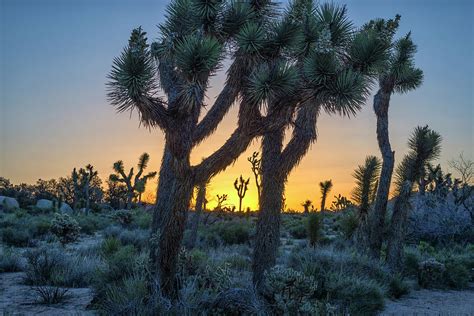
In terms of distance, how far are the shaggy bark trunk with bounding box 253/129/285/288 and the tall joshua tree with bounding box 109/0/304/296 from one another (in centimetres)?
120

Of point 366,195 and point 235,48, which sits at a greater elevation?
point 235,48

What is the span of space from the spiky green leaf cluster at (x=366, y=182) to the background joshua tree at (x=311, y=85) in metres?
6.04

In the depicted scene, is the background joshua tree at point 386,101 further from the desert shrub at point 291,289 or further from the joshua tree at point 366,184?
the desert shrub at point 291,289

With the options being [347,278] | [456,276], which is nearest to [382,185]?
[456,276]

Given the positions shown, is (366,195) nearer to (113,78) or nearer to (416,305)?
(416,305)

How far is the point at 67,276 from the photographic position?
1016 centimetres

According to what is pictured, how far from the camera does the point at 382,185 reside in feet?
44.8

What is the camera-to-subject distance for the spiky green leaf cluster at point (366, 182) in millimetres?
15109

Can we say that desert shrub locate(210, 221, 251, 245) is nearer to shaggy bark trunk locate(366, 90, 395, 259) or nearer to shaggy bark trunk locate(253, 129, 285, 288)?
shaggy bark trunk locate(366, 90, 395, 259)

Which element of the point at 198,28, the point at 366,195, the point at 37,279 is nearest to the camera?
the point at 198,28

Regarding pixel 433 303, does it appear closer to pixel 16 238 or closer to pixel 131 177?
pixel 16 238

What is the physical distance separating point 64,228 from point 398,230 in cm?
960

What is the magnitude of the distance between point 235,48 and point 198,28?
2.68 feet

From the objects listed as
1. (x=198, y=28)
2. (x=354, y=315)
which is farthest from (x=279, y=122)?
(x=354, y=315)
